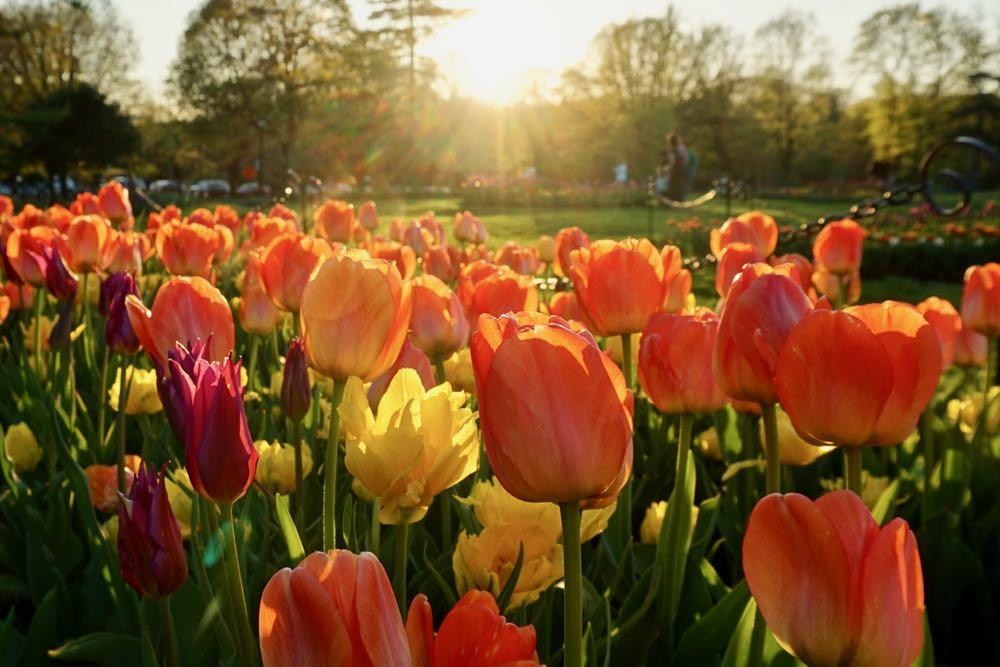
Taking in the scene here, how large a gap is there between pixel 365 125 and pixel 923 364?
42.5 metres

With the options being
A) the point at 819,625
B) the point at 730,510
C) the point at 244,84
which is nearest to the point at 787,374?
the point at 819,625

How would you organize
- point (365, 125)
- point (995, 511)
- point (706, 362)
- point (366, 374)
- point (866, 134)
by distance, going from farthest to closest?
point (866, 134), point (365, 125), point (995, 511), point (706, 362), point (366, 374)

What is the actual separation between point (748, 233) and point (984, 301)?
0.71 metres

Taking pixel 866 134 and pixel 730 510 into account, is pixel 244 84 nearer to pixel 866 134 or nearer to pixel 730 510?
pixel 866 134

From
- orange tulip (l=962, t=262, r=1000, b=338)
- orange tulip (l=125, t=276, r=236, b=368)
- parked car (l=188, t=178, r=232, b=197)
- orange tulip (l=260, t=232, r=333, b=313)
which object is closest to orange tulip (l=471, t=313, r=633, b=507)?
orange tulip (l=125, t=276, r=236, b=368)

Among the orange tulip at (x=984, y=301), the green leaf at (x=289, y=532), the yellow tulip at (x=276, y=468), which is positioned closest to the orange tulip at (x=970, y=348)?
the orange tulip at (x=984, y=301)

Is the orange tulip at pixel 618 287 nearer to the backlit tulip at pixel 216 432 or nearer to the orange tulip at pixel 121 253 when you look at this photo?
the backlit tulip at pixel 216 432

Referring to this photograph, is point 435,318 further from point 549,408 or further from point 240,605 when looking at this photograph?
point 549,408

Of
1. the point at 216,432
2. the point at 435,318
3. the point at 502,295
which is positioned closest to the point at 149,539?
the point at 216,432

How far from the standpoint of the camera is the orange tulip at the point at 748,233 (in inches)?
110

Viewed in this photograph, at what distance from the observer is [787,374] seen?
3.05 ft

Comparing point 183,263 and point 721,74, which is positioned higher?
point 721,74

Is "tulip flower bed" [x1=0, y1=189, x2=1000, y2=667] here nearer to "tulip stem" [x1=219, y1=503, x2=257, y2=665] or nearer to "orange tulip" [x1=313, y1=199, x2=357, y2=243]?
"tulip stem" [x1=219, y1=503, x2=257, y2=665]

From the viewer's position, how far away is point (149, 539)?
0.81 m
